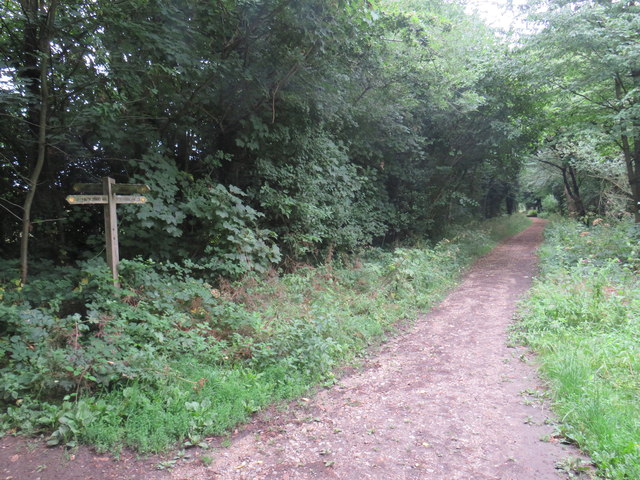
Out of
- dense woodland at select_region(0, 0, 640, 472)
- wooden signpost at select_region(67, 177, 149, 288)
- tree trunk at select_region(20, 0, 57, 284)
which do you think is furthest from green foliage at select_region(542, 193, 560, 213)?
tree trunk at select_region(20, 0, 57, 284)

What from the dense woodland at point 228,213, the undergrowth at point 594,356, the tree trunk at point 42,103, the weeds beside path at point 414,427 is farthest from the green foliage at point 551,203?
the tree trunk at point 42,103

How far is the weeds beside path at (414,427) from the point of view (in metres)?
3.01

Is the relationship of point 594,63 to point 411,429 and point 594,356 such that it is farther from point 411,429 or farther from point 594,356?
point 411,429

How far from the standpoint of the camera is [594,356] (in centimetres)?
A: 435

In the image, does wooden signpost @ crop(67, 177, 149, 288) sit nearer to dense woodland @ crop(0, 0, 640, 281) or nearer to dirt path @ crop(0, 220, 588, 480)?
dense woodland @ crop(0, 0, 640, 281)

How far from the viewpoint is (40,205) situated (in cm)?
644

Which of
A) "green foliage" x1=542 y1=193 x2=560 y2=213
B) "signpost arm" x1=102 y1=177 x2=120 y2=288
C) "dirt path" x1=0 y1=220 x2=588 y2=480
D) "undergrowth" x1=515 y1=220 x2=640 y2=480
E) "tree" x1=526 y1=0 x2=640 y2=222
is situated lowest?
"dirt path" x1=0 y1=220 x2=588 y2=480

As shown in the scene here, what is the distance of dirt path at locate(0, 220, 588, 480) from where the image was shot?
299 centimetres

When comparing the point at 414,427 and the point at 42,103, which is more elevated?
the point at 42,103

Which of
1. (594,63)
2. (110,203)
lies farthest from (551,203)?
(110,203)

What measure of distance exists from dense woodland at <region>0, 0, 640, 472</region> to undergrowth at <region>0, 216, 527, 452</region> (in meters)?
0.03

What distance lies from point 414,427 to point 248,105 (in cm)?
623

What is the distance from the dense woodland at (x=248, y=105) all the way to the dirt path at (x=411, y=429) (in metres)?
3.30

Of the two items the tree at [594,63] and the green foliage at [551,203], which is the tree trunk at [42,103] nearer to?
the tree at [594,63]
